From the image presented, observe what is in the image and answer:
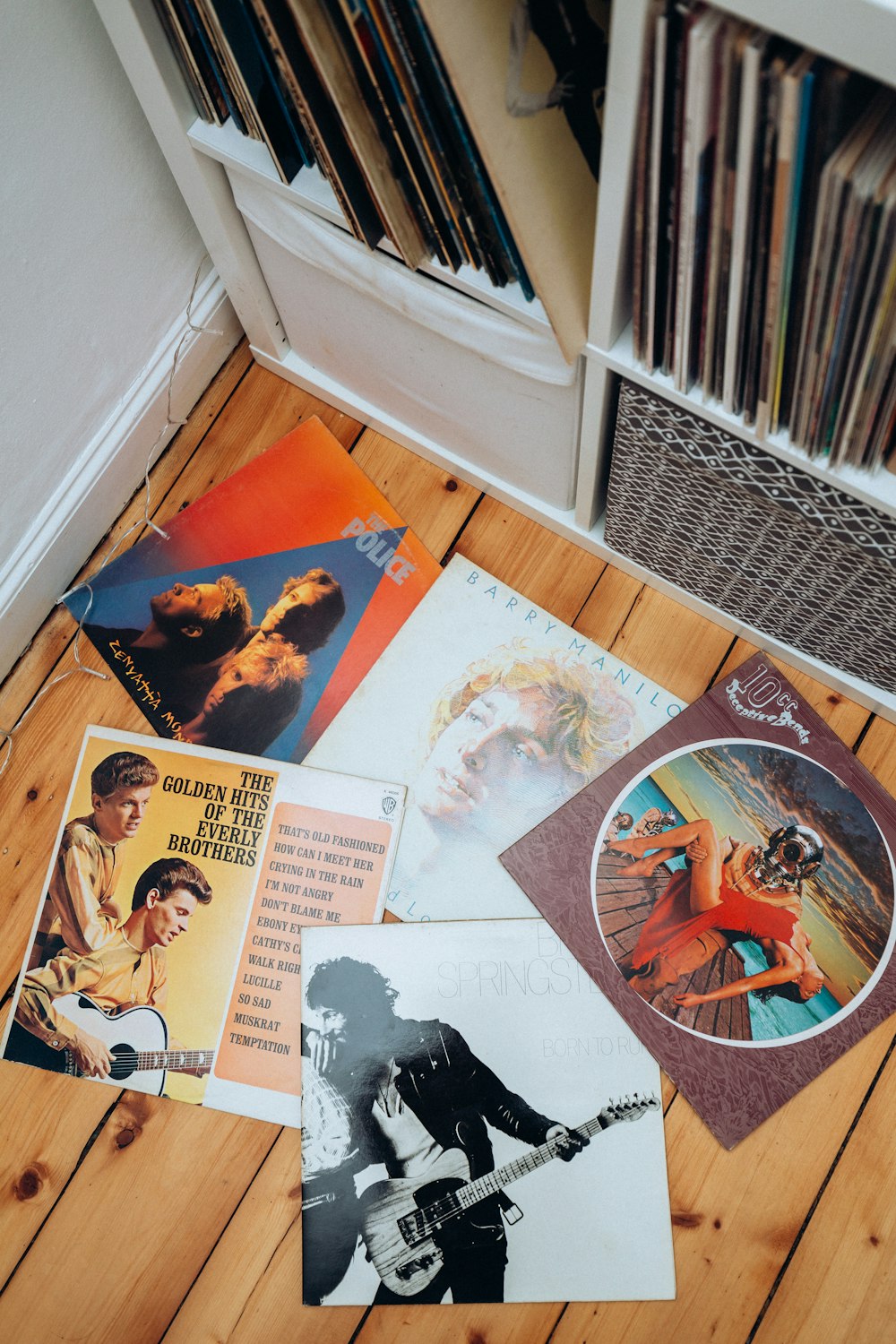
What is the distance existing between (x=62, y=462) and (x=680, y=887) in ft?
2.20

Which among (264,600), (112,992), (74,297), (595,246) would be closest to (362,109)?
(595,246)

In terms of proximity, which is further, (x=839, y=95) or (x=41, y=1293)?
(x=41, y=1293)

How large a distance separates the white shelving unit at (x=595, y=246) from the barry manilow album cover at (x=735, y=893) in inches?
3.4

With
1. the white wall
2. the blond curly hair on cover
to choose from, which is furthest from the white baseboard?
the blond curly hair on cover

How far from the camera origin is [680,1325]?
829 mm

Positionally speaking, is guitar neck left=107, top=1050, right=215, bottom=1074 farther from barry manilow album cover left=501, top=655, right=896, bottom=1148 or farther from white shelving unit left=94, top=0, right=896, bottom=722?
white shelving unit left=94, top=0, right=896, bottom=722

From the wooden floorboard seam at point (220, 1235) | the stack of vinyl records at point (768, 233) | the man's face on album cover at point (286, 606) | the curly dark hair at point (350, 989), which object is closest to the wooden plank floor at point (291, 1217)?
the wooden floorboard seam at point (220, 1235)

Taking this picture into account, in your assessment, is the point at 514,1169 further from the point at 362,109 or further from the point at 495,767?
the point at 362,109

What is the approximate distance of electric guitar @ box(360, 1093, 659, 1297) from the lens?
0.84 metres

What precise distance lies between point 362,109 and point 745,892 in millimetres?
659

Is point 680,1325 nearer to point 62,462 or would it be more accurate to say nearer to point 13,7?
point 62,462

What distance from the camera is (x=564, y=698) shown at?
94 cm

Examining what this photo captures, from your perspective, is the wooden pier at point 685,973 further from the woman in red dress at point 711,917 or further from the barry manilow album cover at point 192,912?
the barry manilow album cover at point 192,912

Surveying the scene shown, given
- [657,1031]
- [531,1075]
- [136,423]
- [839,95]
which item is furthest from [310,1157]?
[839,95]
